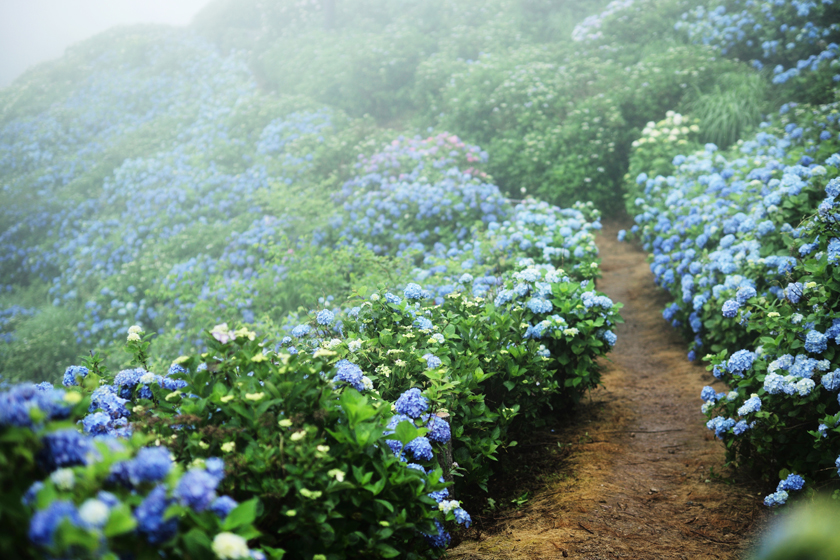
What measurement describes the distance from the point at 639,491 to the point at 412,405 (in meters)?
1.79

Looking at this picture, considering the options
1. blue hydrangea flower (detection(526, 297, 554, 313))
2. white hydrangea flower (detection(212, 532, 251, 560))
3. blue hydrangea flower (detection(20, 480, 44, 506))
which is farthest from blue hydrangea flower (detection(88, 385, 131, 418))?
blue hydrangea flower (detection(526, 297, 554, 313))

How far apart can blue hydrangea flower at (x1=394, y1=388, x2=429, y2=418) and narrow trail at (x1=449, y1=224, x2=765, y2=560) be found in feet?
2.64

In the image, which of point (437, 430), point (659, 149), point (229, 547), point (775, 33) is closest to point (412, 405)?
point (437, 430)

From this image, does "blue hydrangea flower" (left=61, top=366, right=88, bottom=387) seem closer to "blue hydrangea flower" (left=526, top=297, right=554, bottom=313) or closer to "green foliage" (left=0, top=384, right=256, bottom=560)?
"green foliage" (left=0, top=384, right=256, bottom=560)

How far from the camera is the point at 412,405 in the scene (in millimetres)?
2436

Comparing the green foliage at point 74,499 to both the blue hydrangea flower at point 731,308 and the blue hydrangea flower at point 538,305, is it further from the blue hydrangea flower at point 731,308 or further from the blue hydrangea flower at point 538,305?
the blue hydrangea flower at point 731,308

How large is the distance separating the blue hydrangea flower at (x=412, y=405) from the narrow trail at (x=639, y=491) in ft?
2.64

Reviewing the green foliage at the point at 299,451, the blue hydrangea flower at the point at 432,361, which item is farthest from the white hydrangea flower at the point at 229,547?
the blue hydrangea flower at the point at 432,361

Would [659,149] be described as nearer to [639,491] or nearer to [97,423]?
[639,491]

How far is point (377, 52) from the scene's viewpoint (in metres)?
12.6

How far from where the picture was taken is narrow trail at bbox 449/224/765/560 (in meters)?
2.71

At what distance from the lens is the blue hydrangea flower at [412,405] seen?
7.98ft

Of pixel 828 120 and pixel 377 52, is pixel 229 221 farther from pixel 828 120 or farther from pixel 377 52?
pixel 828 120

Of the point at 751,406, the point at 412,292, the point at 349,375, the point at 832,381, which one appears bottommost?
the point at 751,406
